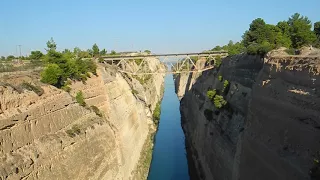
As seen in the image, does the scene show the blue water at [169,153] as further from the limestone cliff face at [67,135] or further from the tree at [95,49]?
the tree at [95,49]

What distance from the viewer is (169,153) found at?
3494 centimetres

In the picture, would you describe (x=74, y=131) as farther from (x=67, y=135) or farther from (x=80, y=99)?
(x=80, y=99)

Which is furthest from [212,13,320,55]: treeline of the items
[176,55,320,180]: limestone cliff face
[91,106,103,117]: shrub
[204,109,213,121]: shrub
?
[91,106,103,117]: shrub

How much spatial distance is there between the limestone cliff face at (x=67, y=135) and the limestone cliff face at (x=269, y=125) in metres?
6.44

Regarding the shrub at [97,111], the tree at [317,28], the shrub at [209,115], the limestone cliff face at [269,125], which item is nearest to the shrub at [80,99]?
the shrub at [97,111]

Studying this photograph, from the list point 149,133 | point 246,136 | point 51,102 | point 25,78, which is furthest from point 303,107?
point 149,133

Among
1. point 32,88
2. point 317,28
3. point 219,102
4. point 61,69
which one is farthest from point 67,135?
point 317,28

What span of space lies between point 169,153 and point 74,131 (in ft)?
61.1

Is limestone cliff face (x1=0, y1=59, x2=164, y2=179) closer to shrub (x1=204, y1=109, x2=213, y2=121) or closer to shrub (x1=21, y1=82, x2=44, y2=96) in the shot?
shrub (x1=21, y1=82, x2=44, y2=96)

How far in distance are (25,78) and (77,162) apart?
4767 millimetres

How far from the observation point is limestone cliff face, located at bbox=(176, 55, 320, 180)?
11625mm

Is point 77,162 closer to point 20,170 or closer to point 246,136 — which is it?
point 20,170

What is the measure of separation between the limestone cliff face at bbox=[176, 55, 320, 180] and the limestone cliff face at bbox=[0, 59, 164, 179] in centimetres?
644

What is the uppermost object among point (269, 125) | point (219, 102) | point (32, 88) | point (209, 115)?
point (32, 88)
